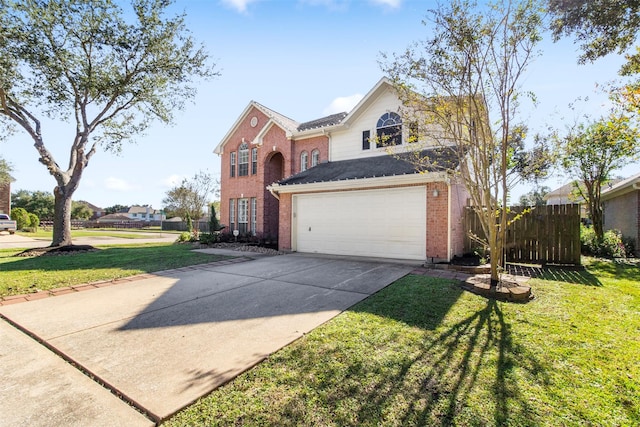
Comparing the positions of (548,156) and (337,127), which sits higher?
(337,127)

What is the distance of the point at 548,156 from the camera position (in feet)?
19.5

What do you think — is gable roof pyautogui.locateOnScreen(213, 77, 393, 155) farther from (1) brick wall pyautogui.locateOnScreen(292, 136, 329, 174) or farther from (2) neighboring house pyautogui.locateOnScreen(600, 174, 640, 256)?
(2) neighboring house pyautogui.locateOnScreen(600, 174, 640, 256)

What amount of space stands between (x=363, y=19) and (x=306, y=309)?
7973 mm

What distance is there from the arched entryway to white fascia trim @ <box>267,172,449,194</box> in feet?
15.1

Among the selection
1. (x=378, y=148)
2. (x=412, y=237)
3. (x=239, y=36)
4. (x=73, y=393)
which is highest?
(x=239, y=36)

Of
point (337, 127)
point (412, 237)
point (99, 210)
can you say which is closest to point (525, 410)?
point (412, 237)

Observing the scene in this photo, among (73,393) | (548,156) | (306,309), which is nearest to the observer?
(73,393)

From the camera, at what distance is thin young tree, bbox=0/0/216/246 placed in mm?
11281

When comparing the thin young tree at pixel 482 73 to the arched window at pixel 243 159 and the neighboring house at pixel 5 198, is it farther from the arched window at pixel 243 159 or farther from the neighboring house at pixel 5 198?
the neighboring house at pixel 5 198

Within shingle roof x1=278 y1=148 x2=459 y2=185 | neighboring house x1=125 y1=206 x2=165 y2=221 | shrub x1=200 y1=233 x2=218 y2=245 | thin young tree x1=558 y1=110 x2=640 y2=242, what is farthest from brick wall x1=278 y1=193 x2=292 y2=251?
neighboring house x1=125 y1=206 x2=165 y2=221

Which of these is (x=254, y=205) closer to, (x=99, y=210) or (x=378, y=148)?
(x=378, y=148)

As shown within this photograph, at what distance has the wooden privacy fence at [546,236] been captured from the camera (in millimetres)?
8570

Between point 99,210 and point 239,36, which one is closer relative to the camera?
point 239,36

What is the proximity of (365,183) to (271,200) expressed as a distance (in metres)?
8.68
